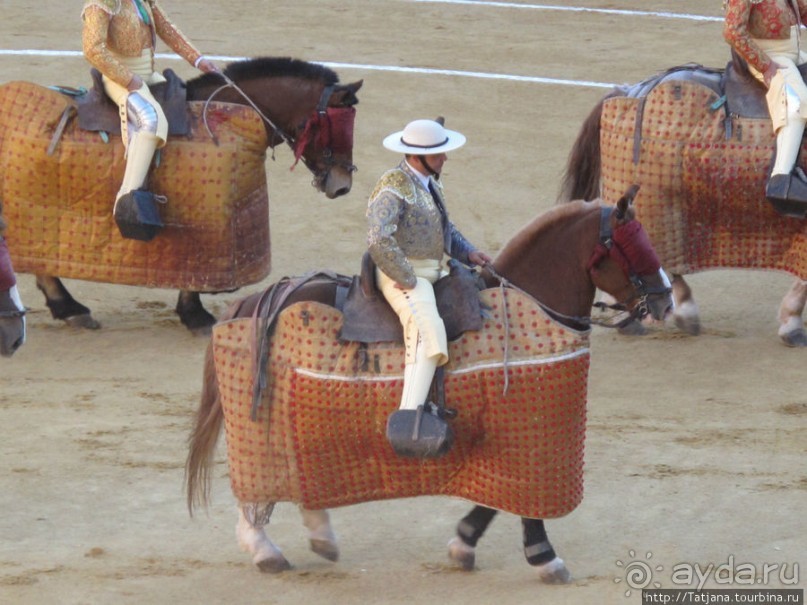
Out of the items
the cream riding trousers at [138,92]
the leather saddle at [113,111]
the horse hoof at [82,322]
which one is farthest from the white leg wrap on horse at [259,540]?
the horse hoof at [82,322]

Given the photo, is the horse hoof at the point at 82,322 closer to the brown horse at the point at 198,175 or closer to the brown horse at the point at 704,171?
the brown horse at the point at 198,175

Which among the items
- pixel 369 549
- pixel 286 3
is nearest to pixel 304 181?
pixel 286 3

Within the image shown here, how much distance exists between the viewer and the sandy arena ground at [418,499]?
239 inches

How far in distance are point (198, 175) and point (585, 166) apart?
2042mm

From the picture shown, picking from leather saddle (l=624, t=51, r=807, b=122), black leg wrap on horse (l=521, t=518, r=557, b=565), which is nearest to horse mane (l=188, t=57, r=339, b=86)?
leather saddle (l=624, t=51, r=807, b=122)

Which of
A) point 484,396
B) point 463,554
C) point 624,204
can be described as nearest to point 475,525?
point 463,554

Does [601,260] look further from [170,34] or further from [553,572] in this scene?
[170,34]

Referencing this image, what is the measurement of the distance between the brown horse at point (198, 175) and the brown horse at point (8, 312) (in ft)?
9.34

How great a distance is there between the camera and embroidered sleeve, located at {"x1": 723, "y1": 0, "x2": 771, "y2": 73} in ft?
27.0

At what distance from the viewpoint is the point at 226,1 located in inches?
603

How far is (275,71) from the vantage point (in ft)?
27.8

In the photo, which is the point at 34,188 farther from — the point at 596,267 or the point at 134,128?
the point at 596,267

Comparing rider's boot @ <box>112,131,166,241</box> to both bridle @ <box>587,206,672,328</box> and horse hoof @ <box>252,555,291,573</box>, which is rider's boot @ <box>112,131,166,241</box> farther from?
bridle @ <box>587,206,672,328</box>

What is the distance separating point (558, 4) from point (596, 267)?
384 inches
